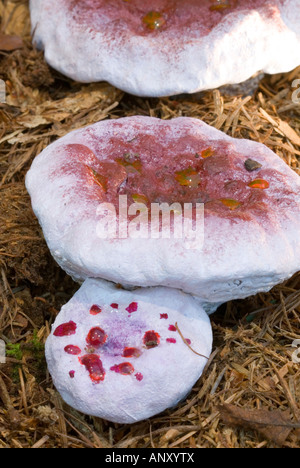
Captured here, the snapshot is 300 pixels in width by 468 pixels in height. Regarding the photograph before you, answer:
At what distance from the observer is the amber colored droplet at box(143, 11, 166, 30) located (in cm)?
399

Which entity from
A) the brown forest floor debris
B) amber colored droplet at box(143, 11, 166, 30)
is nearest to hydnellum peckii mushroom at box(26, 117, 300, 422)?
the brown forest floor debris

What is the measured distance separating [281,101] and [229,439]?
258 centimetres

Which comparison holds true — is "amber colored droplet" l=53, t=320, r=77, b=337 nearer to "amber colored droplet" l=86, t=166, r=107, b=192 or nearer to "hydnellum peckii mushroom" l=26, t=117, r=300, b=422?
"hydnellum peckii mushroom" l=26, t=117, r=300, b=422

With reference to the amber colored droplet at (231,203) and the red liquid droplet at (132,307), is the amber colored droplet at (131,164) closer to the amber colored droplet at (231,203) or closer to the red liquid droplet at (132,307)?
the amber colored droplet at (231,203)

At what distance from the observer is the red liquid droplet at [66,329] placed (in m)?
2.83

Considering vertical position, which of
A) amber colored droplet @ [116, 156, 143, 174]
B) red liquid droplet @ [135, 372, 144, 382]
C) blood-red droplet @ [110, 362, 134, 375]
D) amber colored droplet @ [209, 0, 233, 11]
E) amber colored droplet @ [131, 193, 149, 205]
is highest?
amber colored droplet @ [209, 0, 233, 11]

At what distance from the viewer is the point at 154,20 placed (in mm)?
4004

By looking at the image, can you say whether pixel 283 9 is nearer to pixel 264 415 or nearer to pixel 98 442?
pixel 264 415

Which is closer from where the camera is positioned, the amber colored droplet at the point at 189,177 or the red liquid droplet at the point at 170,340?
the red liquid droplet at the point at 170,340

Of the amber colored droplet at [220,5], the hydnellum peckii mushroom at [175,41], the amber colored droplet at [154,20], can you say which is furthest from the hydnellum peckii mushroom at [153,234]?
the amber colored droplet at [220,5]

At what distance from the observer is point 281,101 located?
174 inches

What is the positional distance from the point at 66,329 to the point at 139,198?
752 mm

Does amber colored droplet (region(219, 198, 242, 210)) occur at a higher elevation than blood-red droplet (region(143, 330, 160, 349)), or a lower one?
higher

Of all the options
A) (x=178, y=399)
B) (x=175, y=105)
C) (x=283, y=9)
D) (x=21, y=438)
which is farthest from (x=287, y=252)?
(x=283, y=9)
